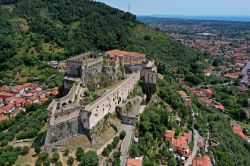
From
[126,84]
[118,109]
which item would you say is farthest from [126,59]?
[118,109]

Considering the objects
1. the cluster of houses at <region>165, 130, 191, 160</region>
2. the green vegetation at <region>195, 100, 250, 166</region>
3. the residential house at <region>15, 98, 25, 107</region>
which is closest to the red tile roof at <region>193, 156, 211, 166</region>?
the cluster of houses at <region>165, 130, 191, 160</region>

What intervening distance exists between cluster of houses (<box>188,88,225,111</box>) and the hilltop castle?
29.8m

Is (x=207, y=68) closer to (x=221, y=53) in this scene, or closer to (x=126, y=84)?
(x=221, y=53)

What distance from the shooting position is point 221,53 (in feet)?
604

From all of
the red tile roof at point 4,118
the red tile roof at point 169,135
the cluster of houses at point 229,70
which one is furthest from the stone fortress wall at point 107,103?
the cluster of houses at point 229,70

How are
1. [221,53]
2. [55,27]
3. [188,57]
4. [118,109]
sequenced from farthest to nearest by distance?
[221,53], [188,57], [55,27], [118,109]

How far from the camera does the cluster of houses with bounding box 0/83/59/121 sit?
198 ft

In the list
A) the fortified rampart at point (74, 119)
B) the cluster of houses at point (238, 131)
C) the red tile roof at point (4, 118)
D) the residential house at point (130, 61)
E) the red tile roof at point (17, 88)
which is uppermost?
the residential house at point (130, 61)

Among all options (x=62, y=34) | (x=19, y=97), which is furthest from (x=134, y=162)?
(x=62, y=34)

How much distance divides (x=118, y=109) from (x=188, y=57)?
91.6m

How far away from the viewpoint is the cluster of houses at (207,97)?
85600mm

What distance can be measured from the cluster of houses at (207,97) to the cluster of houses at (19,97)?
1751 inches

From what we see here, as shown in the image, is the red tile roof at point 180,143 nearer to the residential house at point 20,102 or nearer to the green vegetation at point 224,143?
the green vegetation at point 224,143

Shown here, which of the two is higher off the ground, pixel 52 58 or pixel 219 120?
pixel 52 58
